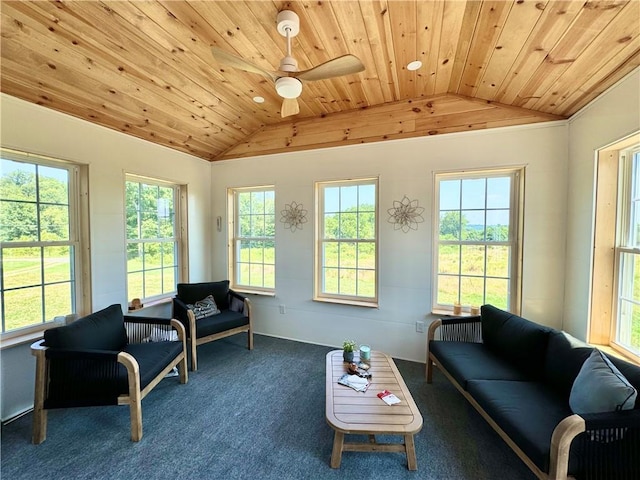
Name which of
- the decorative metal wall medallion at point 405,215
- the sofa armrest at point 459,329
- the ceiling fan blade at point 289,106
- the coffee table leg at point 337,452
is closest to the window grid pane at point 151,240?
the ceiling fan blade at point 289,106

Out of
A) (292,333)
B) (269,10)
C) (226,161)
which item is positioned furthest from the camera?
(226,161)

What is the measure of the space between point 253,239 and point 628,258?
12.8 ft

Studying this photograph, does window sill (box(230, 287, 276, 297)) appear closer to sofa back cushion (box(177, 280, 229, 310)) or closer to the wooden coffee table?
sofa back cushion (box(177, 280, 229, 310))

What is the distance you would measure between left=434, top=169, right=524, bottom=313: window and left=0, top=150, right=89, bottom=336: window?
3.77 metres

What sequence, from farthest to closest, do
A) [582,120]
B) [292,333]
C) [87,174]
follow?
[292,333] → [87,174] → [582,120]

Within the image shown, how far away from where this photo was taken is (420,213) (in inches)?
120

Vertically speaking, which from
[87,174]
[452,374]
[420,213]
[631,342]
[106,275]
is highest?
[87,174]

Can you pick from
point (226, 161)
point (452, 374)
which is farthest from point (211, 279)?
point (452, 374)

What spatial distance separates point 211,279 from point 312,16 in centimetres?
356

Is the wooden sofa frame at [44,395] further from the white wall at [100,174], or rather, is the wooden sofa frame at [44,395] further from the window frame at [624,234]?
the window frame at [624,234]

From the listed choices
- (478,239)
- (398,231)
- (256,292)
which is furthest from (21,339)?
(478,239)

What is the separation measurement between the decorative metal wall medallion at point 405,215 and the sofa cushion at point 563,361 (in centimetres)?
154

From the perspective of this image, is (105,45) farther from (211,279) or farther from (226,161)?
(211,279)

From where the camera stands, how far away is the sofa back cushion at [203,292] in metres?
3.38
